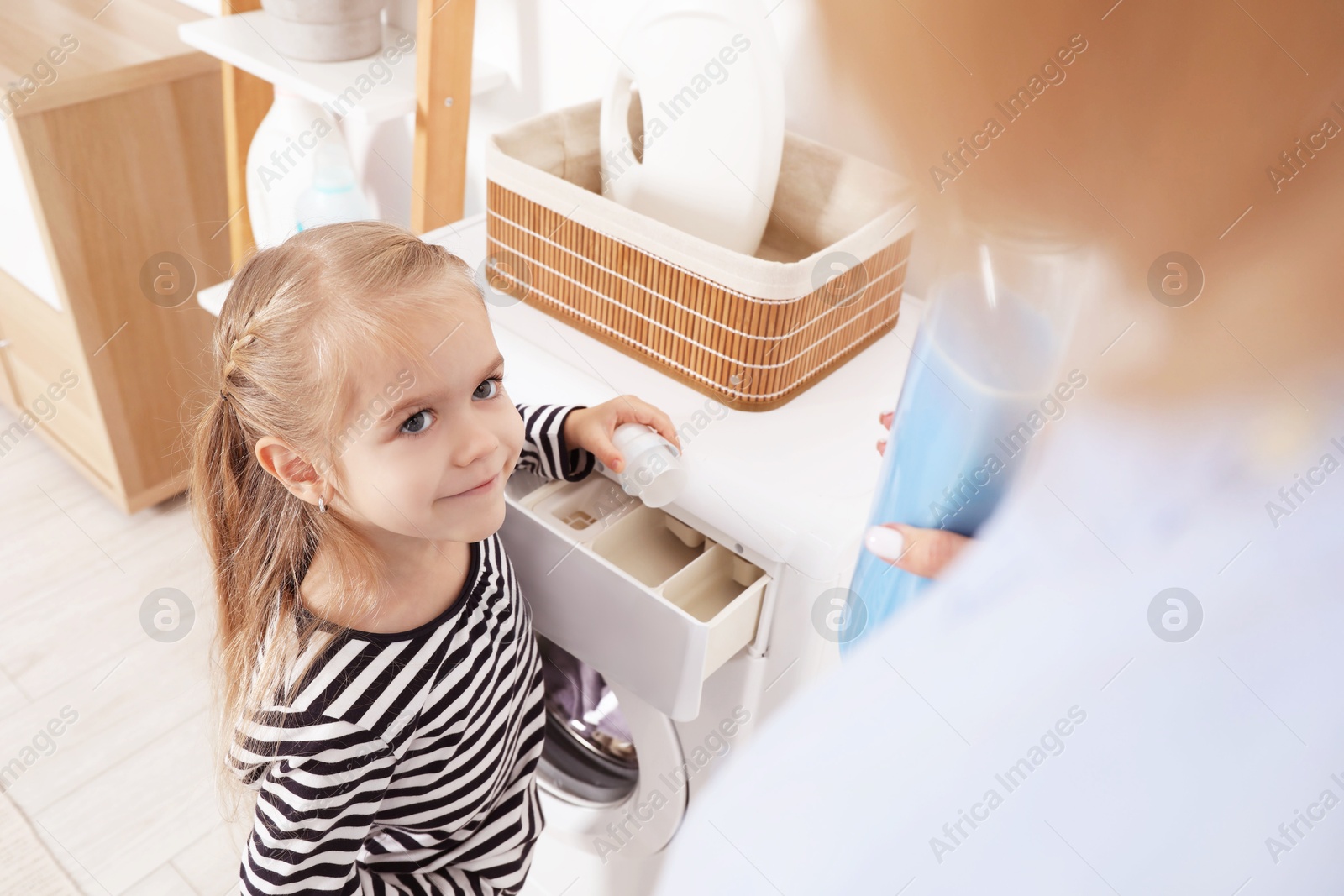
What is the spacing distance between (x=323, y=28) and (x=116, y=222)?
517 millimetres

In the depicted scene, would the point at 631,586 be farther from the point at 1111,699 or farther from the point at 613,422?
the point at 1111,699

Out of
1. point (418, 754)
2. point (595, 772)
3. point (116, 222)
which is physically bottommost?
point (595, 772)

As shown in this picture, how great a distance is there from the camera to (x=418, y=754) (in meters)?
0.74

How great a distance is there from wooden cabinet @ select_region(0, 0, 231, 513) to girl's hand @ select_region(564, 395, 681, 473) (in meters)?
0.84

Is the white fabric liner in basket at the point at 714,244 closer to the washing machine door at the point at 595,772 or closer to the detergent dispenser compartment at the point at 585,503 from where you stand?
the detergent dispenser compartment at the point at 585,503

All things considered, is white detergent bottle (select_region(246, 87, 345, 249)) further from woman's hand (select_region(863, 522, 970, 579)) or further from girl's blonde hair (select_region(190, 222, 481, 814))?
woman's hand (select_region(863, 522, 970, 579))

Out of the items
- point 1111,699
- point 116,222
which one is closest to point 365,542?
point 1111,699

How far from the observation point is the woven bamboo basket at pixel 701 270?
0.72 m

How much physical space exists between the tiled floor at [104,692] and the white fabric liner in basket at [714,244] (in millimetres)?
727

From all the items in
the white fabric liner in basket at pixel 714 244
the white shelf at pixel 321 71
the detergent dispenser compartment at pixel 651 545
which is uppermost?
the white fabric liner in basket at pixel 714 244

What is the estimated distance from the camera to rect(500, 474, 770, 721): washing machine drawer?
698mm

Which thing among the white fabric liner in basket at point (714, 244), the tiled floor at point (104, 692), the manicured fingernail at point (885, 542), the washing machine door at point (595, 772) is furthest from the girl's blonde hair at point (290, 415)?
the tiled floor at point (104, 692)

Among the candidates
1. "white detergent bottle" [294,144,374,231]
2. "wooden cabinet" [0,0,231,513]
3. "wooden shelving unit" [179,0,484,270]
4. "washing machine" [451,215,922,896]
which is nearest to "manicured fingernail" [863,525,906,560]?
"washing machine" [451,215,922,896]

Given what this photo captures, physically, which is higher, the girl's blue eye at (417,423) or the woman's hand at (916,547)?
the woman's hand at (916,547)
